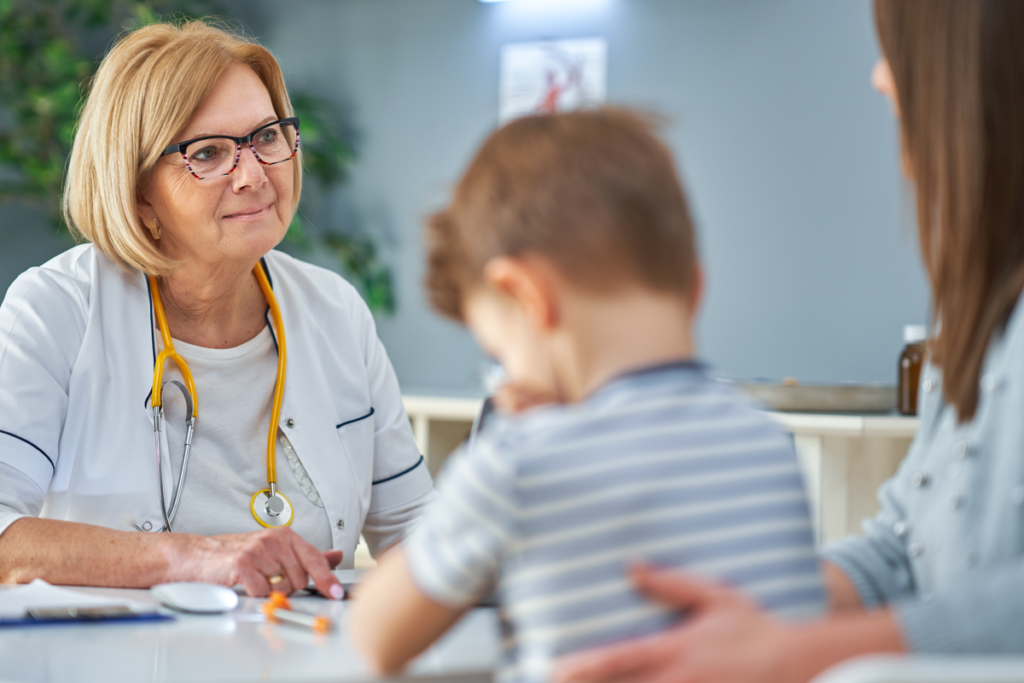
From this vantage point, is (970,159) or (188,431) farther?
(188,431)

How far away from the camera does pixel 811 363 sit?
295cm

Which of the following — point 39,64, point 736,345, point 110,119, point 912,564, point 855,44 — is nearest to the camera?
point 912,564

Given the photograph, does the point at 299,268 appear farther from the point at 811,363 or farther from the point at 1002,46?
the point at 811,363

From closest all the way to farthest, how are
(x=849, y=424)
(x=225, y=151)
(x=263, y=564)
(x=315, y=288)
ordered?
(x=263, y=564)
(x=225, y=151)
(x=315, y=288)
(x=849, y=424)

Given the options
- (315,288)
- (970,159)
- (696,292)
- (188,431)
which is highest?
(970,159)

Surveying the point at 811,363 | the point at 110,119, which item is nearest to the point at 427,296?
the point at 110,119

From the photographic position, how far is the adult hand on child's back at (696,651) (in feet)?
2.13

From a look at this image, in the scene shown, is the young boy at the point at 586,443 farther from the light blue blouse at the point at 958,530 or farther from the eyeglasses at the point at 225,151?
the eyeglasses at the point at 225,151

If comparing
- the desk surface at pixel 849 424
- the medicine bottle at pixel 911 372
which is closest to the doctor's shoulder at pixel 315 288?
the desk surface at pixel 849 424

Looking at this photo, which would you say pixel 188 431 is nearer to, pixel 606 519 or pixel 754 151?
pixel 606 519

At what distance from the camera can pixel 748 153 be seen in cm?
304

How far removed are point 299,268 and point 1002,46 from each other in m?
1.25

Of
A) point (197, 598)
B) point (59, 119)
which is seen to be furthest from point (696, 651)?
point (59, 119)

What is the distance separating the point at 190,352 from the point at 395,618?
3.11ft
